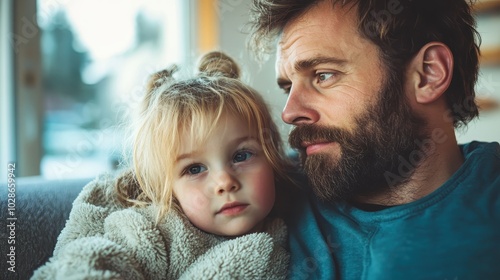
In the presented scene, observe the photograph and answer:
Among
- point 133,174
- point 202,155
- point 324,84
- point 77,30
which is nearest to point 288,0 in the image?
point 324,84

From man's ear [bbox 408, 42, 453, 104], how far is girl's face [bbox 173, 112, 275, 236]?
1.33 ft

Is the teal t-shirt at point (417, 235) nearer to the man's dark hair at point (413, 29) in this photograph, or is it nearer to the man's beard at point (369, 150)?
the man's beard at point (369, 150)

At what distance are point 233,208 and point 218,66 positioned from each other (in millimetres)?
374

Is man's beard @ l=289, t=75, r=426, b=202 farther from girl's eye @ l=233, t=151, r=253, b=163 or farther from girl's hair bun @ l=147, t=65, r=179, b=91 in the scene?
girl's hair bun @ l=147, t=65, r=179, b=91

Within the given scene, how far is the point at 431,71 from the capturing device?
1.07 metres

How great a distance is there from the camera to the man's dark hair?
105 cm

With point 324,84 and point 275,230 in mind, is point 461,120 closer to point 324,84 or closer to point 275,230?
point 324,84

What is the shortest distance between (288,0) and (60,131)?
1.77 metres

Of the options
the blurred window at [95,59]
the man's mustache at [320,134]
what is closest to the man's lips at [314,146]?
the man's mustache at [320,134]

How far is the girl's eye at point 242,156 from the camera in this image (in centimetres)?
98

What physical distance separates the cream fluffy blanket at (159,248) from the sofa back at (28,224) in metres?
0.06

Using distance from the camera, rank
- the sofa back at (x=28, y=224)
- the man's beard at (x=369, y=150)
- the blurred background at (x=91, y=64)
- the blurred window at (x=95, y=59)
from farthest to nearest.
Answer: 1. the blurred window at (x=95, y=59)
2. the blurred background at (x=91, y=64)
3. the man's beard at (x=369, y=150)
4. the sofa back at (x=28, y=224)

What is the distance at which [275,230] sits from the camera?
Result: 39.7 inches

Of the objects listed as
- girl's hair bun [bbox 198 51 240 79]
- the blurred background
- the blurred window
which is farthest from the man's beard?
the blurred window
